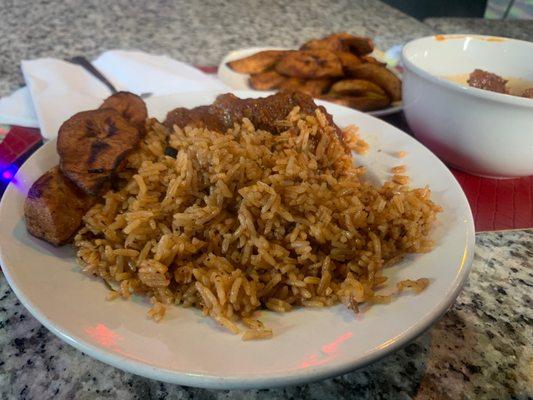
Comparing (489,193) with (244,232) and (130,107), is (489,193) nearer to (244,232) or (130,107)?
(244,232)

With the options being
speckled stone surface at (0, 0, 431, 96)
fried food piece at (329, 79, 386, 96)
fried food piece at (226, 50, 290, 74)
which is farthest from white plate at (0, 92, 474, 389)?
speckled stone surface at (0, 0, 431, 96)

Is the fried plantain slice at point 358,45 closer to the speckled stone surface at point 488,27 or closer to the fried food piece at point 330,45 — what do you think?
the fried food piece at point 330,45

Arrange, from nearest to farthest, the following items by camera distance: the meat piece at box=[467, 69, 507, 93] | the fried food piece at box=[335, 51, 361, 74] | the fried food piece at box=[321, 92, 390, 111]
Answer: the meat piece at box=[467, 69, 507, 93] < the fried food piece at box=[321, 92, 390, 111] < the fried food piece at box=[335, 51, 361, 74]

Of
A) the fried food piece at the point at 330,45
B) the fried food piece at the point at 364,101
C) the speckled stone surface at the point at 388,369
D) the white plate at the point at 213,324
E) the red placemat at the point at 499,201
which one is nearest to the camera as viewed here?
the white plate at the point at 213,324

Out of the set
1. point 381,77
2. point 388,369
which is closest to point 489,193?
point 381,77

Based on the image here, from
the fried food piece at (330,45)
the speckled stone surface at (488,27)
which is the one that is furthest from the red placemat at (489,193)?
the speckled stone surface at (488,27)

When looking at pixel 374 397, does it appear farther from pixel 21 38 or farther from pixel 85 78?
pixel 21 38

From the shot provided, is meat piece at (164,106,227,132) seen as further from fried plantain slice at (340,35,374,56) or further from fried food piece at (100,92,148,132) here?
Result: fried plantain slice at (340,35,374,56)
